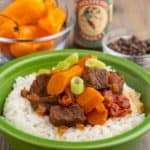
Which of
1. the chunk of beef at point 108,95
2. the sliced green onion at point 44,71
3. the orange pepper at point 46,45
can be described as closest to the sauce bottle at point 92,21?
the orange pepper at point 46,45

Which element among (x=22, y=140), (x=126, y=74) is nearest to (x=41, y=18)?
(x=126, y=74)

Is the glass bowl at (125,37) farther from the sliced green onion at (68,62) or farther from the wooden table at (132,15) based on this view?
the sliced green onion at (68,62)

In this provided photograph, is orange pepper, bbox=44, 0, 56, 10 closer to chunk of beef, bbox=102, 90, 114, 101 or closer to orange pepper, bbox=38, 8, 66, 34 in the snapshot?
orange pepper, bbox=38, 8, 66, 34

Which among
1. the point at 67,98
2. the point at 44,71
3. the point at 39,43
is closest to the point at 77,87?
the point at 67,98

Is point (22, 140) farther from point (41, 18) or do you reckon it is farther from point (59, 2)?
point (59, 2)

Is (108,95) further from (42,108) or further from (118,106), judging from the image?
(42,108)

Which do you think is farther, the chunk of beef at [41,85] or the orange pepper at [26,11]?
the orange pepper at [26,11]
